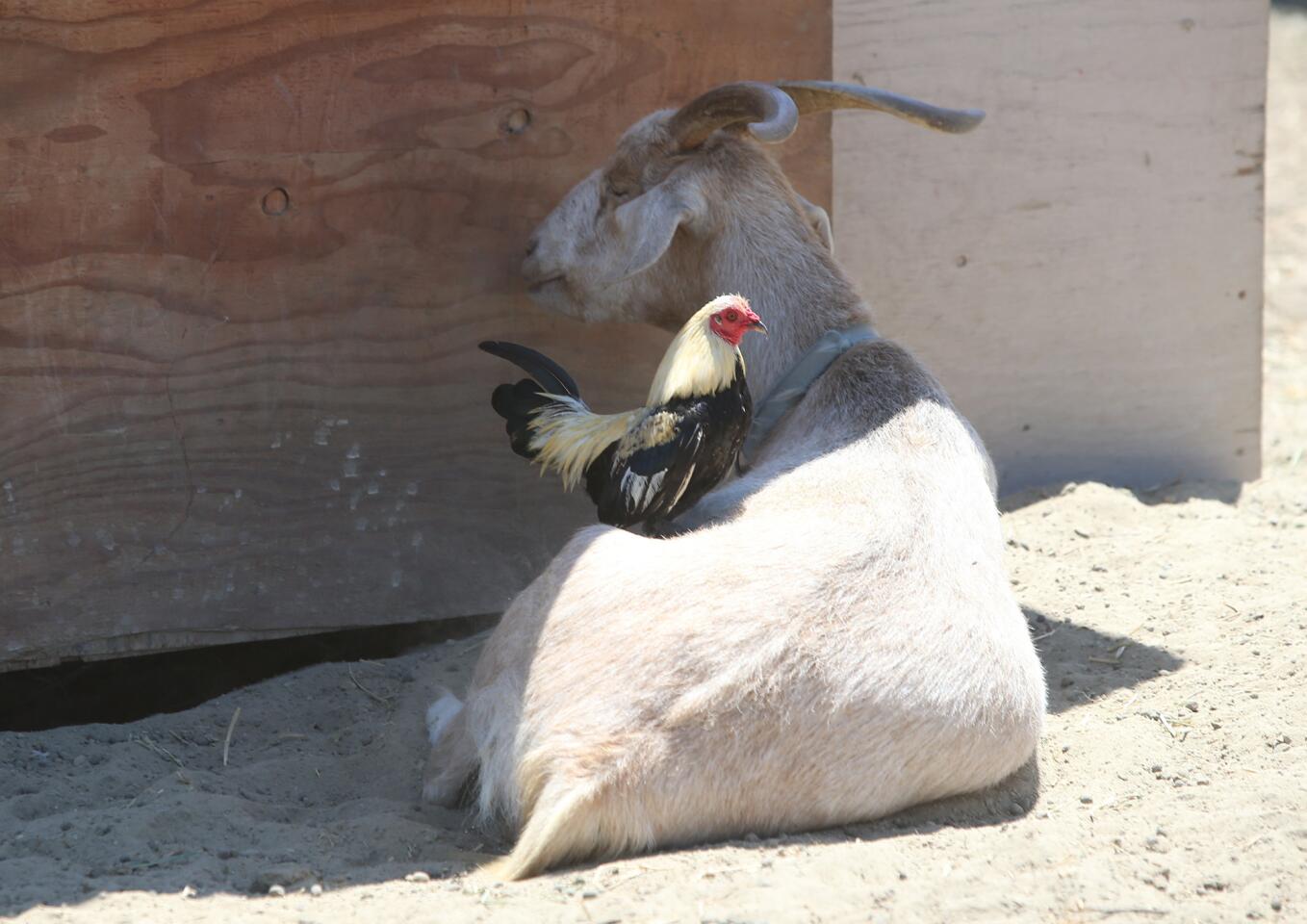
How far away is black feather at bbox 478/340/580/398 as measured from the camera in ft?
14.9

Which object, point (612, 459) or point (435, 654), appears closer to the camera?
point (612, 459)

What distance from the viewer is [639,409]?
170 inches

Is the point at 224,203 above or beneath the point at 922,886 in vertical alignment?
above

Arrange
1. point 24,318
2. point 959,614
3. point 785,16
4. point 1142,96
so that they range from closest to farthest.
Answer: point 959,614 → point 24,318 → point 785,16 → point 1142,96

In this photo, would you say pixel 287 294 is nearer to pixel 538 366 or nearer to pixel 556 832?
pixel 538 366

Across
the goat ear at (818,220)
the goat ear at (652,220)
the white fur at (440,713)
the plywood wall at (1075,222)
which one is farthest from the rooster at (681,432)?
the plywood wall at (1075,222)

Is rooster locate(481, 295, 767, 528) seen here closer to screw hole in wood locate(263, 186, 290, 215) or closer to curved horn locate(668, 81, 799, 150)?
curved horn locate(668, 81, 799, 150)

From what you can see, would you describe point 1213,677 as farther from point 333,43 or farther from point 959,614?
point 333,43

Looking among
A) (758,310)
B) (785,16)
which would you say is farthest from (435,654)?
(785,16)

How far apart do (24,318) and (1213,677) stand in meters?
3.55

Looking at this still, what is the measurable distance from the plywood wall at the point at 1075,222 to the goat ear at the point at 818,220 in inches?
32.4

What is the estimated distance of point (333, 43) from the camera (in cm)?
444

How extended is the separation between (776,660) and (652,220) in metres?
1.81

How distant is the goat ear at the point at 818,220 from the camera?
16.1 ft
